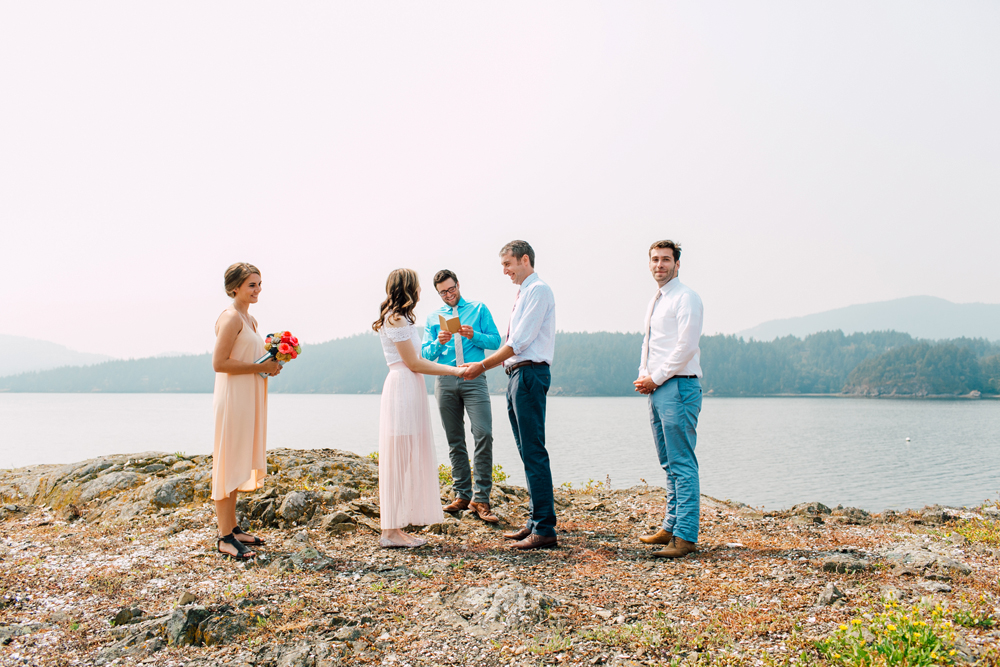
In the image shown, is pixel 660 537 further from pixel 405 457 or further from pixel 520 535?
pixel 405 457

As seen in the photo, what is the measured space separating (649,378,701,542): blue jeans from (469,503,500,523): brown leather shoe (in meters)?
2.00

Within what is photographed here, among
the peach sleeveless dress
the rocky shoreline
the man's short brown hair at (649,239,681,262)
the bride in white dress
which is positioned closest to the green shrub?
the rocky shoreline

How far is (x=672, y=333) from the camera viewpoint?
17.4ft

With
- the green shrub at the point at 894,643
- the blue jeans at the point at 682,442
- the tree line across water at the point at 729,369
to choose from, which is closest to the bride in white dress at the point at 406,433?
the blue jeans at the point at 682,442

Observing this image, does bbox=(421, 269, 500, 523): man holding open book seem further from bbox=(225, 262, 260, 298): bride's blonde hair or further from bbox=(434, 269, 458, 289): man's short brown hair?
bbox=(225, 262, 260, 298): bride's blonde hair

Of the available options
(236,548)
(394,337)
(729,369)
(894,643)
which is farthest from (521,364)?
(729,369)

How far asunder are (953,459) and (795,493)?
50.7ft

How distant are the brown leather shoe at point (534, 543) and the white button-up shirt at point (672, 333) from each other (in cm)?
177

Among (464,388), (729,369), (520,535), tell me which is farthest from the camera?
(729,369)

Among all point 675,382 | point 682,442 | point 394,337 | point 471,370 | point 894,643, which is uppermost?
point 394,337

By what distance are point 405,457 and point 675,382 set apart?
8.22 feet

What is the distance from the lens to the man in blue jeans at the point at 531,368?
5.28m

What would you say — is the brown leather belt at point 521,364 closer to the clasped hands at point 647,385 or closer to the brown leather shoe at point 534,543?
the clasped hands at point 647,385

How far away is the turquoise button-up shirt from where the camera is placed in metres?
6.49
